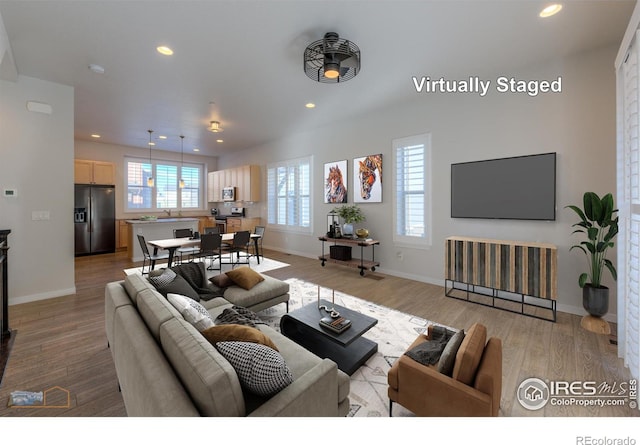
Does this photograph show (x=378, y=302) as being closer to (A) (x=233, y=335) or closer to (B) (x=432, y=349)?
(B) (x=432, y=349)

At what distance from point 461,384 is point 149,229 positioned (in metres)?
6.99

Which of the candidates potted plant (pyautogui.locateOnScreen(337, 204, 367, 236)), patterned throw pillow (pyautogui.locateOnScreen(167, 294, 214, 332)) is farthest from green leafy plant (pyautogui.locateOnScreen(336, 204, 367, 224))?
patterned throw pillow (pyautogui.locateOnScreen(167, 294, 214, 332))

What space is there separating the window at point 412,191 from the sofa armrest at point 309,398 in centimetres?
370

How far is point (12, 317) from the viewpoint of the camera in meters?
3.15

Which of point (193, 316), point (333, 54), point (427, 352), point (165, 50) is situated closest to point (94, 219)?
point (165, 50)

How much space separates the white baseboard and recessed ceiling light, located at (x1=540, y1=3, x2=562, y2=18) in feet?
22.1

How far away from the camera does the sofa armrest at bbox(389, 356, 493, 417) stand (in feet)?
4.11

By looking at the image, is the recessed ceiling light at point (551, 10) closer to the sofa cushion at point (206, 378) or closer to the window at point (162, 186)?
the sofa cushion at point (206, 378)

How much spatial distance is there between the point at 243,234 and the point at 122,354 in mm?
4237

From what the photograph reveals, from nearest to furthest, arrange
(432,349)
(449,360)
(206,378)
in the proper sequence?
(206,378), (449,360), (432,349)

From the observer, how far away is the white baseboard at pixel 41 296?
11.7 feet

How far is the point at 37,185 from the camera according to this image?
369cm

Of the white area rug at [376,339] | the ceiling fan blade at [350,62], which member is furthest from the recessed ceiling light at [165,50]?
the white area rug at [376,339]

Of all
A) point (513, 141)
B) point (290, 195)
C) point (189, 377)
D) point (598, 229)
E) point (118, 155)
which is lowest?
point (189, 377)
